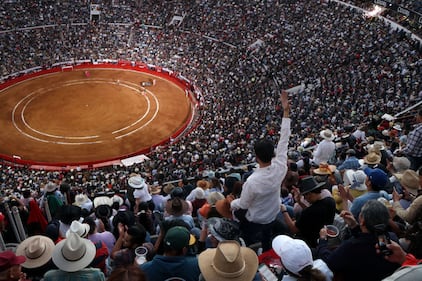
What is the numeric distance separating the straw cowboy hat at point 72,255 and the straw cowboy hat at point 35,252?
50cm

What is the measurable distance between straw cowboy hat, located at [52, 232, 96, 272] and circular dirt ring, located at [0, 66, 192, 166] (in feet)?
87.7

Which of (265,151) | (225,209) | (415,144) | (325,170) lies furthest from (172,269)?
(415,144)

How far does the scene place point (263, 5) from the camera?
4600cm

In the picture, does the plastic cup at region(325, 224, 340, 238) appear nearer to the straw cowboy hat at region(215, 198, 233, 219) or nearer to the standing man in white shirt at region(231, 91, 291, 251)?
the standing man in white shirt at region(231, 91, 291, 251)

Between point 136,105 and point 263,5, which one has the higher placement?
point 263,5

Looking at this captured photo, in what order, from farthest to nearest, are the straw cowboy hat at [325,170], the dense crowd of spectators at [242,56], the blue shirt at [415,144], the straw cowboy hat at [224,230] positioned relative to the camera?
the dense crowd of spectators at [242,56] < the blue shirt at [415,144] < the straw cowboy hat at [325,170] < the straw cowboy hat at [224,230]

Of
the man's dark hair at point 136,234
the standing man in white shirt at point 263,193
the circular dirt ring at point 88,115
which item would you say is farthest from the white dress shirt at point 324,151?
the circular dirt ring at point 88,115

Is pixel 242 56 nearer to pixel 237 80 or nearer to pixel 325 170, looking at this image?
pixel 237 80

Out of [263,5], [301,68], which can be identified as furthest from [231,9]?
[301,68]

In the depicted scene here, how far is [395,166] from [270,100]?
22.5m

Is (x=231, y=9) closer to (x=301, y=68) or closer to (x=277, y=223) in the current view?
(x=301, y=68)

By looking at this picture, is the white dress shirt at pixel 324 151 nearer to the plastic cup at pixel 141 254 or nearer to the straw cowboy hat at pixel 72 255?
the plastic cup at pixel 141 254

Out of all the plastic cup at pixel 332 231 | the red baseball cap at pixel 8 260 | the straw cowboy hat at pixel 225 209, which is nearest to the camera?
the red baseball cap at pixel 8 260

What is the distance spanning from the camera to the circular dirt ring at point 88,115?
33.5 metres
